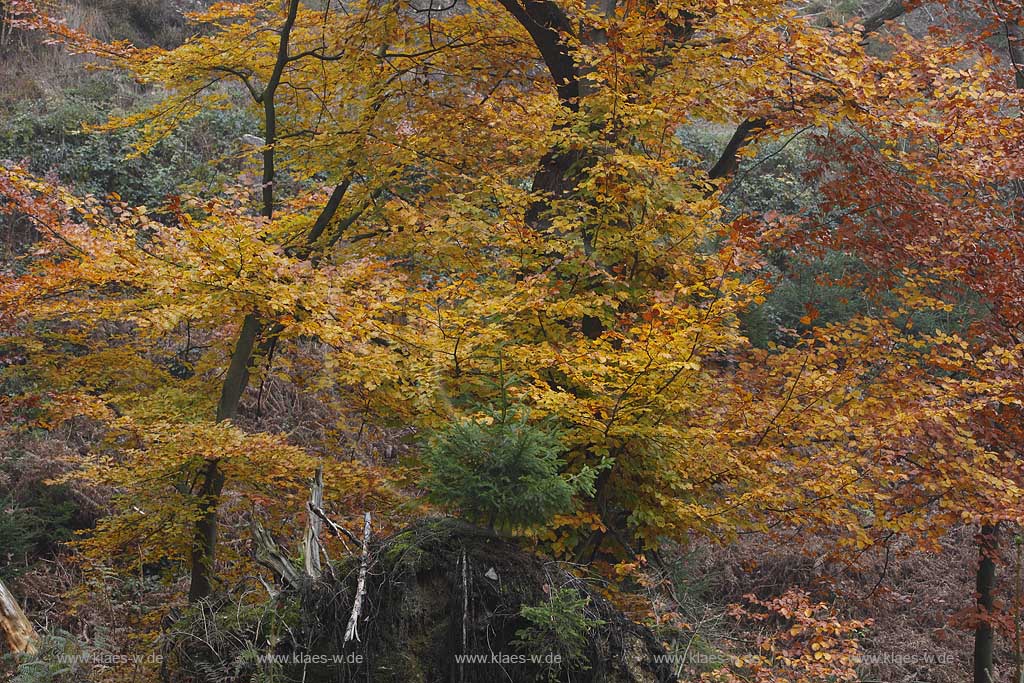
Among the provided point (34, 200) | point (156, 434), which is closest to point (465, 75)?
point (34, 200)

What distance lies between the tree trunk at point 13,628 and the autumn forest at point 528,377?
0.09 m

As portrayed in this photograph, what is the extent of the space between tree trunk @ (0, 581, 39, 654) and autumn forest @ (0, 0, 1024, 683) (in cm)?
9

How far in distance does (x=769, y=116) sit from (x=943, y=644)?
610 centimetres

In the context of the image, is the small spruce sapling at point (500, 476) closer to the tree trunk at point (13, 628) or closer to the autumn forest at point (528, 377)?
the autumn forest at point (528, 377)

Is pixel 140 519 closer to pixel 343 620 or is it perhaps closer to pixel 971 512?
pixel 343 620

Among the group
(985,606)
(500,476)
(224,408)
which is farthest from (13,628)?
(985,606)

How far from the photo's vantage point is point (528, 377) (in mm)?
5562

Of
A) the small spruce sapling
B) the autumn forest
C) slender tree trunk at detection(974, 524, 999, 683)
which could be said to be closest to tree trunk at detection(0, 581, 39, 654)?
the autumn forest

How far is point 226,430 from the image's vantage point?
5.49 m

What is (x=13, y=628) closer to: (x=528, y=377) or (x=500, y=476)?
(x=528, y=377)

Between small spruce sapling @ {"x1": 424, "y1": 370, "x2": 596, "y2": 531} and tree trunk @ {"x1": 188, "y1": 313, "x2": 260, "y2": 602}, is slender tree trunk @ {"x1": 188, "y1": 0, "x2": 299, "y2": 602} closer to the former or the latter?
tree trunk @ {"x1": 188, "y1": 313, "x2": 260, "y2": 602}

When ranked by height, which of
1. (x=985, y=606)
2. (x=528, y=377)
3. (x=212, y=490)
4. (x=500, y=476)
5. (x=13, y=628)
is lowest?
(x=13, y=628)

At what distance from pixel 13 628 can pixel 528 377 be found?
13.6ft

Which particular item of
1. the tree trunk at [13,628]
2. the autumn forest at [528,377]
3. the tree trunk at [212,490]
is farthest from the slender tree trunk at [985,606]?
the tree trunk at [13,628]
